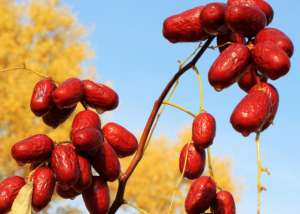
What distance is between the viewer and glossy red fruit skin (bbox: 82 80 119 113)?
1310 millimetres

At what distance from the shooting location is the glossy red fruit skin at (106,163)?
3.92 ft

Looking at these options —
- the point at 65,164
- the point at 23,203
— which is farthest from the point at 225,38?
the point at 23,203

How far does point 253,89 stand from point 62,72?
42.2ft

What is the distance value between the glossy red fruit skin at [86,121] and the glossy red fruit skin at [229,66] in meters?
0.31

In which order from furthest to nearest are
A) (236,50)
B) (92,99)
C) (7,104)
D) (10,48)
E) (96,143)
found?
(10,48)
(7,104)
(92,99)
(96,143)
(236,50)

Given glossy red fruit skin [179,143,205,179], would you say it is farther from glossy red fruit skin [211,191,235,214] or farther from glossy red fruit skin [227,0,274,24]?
glossy red fruit skin [227,0,274,24]

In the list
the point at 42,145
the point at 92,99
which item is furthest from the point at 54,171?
the point at 92,99

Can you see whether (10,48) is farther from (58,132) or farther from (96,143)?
(96,143)

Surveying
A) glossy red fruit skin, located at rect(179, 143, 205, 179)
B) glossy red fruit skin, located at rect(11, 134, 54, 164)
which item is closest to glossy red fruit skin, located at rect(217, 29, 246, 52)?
glossy red fruit skin, located at rect(179, 143, 205, 179)

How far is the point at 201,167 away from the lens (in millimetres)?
1200

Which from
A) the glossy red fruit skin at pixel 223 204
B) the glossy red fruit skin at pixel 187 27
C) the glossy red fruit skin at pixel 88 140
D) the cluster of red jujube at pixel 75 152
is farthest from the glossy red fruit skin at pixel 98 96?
the glossy red fruit skin at pixel 223 204

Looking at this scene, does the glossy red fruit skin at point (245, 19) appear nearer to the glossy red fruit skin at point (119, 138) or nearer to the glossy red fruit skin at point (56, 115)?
the glossy red fruit skin at point (119, 138)

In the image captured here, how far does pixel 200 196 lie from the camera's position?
3.73 ft

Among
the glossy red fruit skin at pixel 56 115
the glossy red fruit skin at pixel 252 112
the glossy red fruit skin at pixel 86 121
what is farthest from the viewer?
the glossy red fruit skin at pixel 56 115
